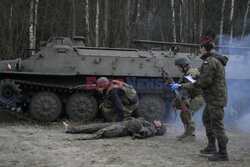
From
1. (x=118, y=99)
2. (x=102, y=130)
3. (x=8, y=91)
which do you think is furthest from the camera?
(x=8, y=91)

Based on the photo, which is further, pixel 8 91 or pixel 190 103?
pixel 8 91

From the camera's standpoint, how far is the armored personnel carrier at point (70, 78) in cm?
994

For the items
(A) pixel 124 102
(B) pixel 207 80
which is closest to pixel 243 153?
(B) pixel 207 80

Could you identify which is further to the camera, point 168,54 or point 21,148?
point 168,54

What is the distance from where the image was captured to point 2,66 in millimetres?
10016

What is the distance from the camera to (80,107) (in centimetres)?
1020

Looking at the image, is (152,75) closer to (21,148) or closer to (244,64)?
(244,64)

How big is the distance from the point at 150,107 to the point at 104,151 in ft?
15.5

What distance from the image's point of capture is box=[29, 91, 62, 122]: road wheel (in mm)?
9945

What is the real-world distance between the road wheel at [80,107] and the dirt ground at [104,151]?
74.1 inches

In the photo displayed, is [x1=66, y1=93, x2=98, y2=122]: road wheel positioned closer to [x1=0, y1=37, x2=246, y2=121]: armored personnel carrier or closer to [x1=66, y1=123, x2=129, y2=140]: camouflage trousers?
[x1=0, y1=37, x2=246, y2=121]: armored personnel carrier

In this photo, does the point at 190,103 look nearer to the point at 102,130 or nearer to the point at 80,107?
the point at 102,130

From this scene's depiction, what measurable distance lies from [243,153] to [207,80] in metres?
1.73

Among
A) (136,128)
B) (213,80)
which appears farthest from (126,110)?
(213,80)
